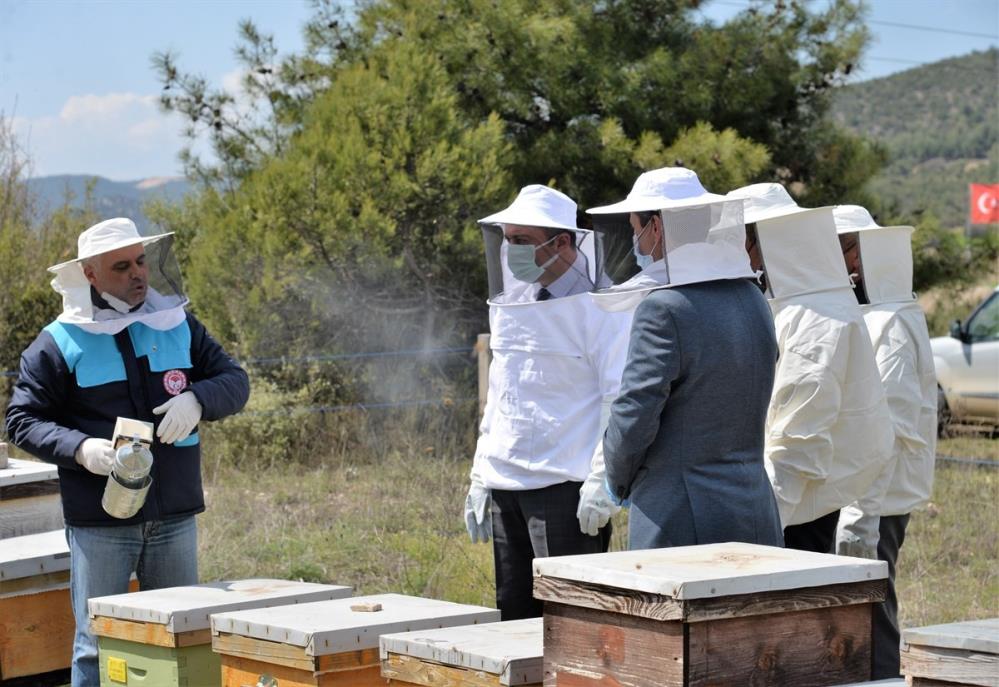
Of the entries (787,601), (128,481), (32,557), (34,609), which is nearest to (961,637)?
(787,601)

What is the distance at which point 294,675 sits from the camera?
3.21m

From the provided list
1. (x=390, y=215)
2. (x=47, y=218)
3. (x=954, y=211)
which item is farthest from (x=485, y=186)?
(x=954, y=211)

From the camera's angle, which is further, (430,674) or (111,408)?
(111,408)

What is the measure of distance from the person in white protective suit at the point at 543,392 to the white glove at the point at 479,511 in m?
0.06

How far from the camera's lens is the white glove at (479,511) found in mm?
4302

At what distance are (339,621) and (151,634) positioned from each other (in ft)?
2.36

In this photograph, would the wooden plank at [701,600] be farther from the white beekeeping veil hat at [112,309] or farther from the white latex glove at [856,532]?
the white beekeeping veil hat at [112,309]

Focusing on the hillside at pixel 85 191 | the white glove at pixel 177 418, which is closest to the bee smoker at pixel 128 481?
the white glove at pixel 177 418

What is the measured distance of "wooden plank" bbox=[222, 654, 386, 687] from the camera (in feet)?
10.4

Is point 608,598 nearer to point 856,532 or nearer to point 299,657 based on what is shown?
point 299,657

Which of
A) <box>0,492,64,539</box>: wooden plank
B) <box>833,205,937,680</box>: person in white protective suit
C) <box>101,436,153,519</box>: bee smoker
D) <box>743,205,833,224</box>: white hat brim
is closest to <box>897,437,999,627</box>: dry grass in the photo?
<box>833,205,937,680</box>: person in white protective suit

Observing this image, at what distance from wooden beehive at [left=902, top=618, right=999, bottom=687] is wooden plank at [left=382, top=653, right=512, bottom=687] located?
0.90 metres

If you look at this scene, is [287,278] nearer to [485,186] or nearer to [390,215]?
[390,215]

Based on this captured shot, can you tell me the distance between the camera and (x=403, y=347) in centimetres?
1027
